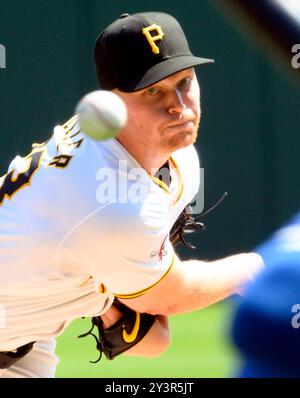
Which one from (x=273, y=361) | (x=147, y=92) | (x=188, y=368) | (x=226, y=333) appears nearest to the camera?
(x=273, y=361)

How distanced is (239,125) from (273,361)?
5752 millimetres

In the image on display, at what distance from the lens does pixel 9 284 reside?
257 cm

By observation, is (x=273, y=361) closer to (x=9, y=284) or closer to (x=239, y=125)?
(x=9, y=284)

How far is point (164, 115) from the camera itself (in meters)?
2.40

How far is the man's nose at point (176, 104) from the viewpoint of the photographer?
2395 mm

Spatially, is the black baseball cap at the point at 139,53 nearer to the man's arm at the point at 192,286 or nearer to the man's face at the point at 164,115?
the man's face at the point at 164,115

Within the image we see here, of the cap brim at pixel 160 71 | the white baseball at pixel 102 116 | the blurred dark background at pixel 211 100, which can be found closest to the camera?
the white baseball at pixel 102 116

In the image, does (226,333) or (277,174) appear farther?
(277,174)

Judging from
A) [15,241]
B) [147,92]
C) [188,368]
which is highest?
[147,92]

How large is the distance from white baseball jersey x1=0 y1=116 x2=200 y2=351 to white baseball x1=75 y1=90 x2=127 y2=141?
751 millimetres

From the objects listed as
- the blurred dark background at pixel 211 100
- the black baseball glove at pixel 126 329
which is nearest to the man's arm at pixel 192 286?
the black baseball glove at pixel 126 329

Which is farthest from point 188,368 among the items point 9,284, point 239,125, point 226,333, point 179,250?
point 226,333

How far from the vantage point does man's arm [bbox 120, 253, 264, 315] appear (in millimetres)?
2568

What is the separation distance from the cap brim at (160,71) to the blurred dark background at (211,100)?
4.83 meters
